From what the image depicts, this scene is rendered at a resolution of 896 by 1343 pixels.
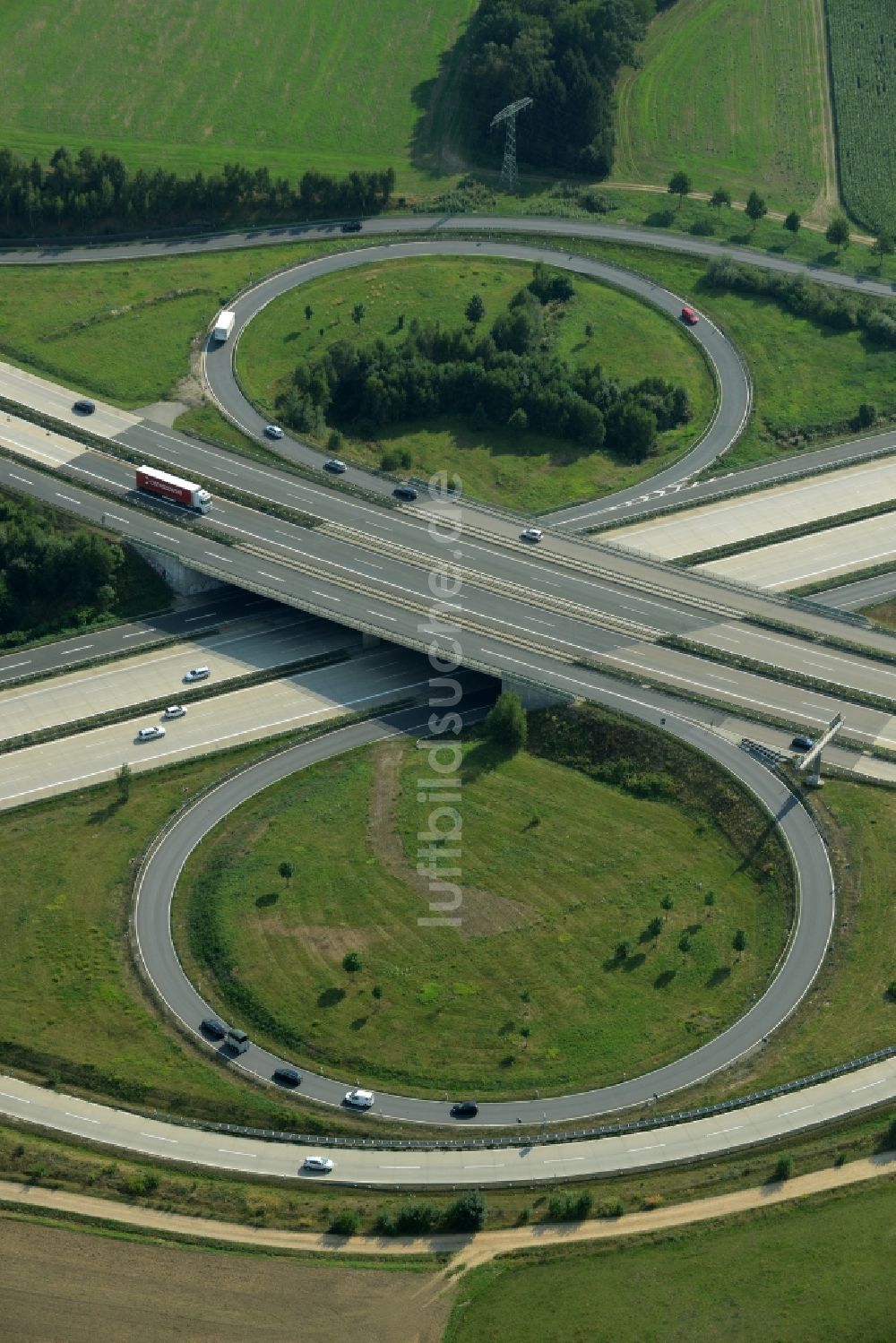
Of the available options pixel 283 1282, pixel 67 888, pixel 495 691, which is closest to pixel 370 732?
pixel 495 691

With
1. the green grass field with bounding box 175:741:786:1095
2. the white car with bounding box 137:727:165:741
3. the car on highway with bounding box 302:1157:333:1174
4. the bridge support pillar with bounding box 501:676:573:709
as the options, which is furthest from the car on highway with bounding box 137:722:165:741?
the car on highway with bounding box 302:1157:333:1174

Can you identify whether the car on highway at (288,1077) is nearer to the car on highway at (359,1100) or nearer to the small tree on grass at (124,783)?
the car on highway at (359,1100)

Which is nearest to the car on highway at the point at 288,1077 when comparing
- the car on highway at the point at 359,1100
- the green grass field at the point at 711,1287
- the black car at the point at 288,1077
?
the black car at the point at 288,1077

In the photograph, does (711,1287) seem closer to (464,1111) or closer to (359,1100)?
(464,1111)

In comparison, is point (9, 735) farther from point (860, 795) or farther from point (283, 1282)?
point (860, 795)

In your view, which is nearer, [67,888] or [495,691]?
[67,888]

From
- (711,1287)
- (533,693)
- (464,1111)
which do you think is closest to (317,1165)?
(464,1111)
